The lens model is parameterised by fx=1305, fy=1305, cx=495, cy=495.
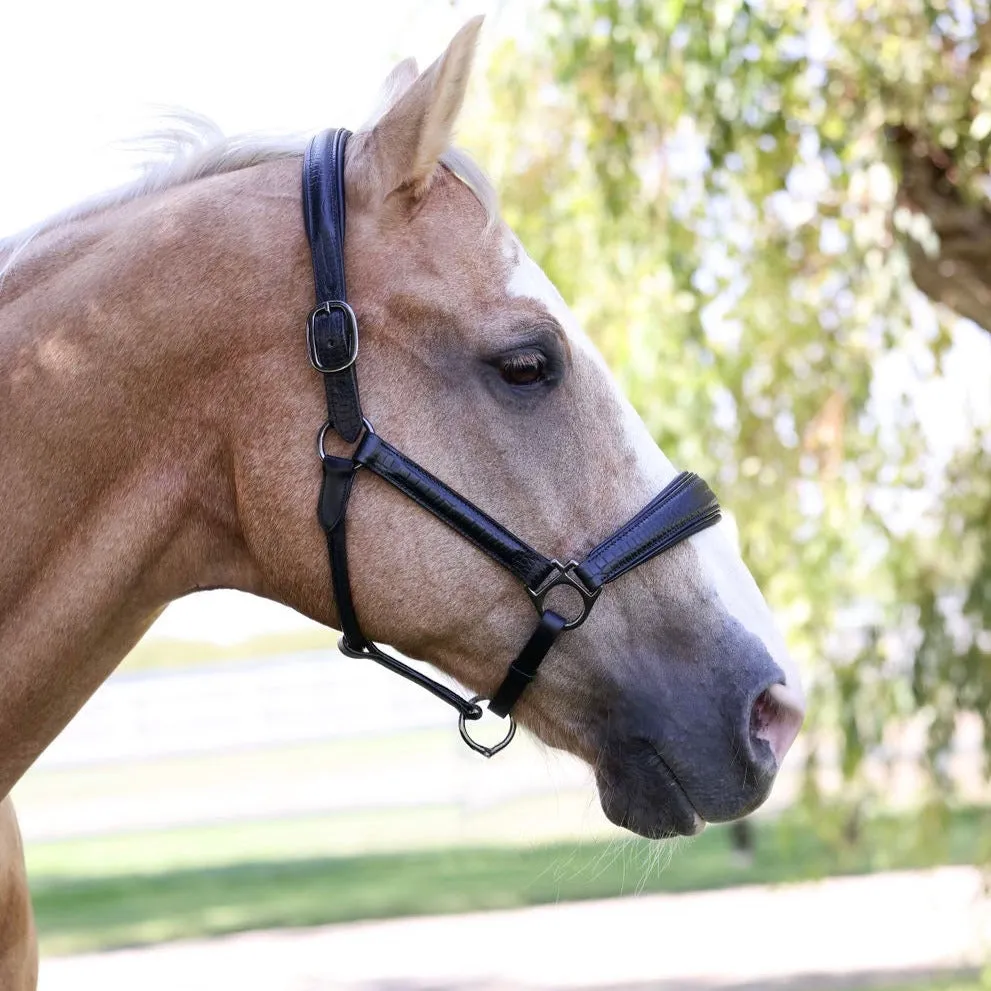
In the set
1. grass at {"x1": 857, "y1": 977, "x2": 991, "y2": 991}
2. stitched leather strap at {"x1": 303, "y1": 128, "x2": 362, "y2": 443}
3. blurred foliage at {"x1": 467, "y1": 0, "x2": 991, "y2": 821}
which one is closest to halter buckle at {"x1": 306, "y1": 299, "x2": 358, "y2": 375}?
stitched leather strap at {"x1": 303, "y1": 128, "x2": 362, "y2": 443}

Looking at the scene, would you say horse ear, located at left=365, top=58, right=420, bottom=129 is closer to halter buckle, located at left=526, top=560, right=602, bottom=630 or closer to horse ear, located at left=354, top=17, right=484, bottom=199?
horse ear, located at left=354, top=17, right=484, bottom=199

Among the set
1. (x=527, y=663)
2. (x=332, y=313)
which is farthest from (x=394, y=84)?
(x=527, y=663)

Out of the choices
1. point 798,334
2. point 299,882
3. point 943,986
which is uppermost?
point 798,334

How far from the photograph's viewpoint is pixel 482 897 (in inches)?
361

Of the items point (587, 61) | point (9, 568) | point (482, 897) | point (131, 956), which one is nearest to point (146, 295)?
point (9, 568)

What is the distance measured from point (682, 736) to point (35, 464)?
40.7 inches

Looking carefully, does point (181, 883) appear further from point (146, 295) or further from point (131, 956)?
point (146, 295)

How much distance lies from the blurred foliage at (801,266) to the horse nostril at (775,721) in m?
2.15

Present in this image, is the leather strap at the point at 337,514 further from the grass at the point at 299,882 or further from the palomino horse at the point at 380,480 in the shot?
the grass at the point at 299,882

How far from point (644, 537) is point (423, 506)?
330 mm

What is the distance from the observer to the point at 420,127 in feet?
6.40

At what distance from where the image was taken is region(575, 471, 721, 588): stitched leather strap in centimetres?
192

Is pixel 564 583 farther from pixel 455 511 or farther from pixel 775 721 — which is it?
pixel 775 721

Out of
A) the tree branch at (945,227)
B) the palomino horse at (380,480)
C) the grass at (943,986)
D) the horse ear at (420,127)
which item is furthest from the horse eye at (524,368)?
the grass at (943,986)
